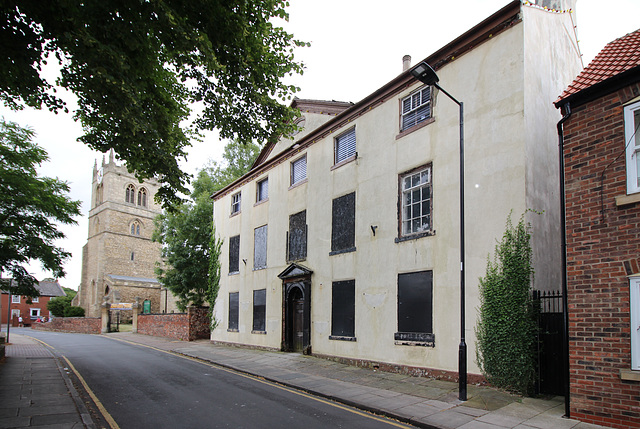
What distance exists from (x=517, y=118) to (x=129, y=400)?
1099cm

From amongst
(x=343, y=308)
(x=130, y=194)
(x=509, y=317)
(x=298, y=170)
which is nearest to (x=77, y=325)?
(x=130, y=194)

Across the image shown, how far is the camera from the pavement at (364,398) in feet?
24.7

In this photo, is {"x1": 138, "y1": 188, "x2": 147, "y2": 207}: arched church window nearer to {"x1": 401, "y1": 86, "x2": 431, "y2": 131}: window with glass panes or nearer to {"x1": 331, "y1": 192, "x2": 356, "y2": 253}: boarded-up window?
{"x1": 331, "y1": 192, "x2": 356, "y2": 253}: boarded-up window

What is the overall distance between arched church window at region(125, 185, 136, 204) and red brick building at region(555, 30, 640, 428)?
64636mm

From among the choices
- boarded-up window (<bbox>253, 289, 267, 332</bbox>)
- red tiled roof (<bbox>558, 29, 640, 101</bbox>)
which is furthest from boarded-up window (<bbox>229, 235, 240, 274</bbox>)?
red tiled roof (<bbox>558, 29, 640, 101</bbox>)

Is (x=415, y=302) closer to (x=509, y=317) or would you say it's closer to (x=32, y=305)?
(x=509, y=317)

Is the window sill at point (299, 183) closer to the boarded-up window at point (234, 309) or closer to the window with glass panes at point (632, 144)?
the boarded-up window at point (234, 309)

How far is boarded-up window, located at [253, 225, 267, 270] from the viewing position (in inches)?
827

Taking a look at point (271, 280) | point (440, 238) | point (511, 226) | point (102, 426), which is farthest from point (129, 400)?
point (271, 280)

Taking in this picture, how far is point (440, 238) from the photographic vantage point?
38.9 ft

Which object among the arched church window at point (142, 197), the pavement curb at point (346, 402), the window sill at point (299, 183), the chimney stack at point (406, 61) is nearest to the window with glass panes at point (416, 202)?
the pavement curb at point (346, 402)

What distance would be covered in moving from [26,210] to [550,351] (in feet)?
56.4

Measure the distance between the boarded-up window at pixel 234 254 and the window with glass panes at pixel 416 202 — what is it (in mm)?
12359

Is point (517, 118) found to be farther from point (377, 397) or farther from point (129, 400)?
point (129, 400)
